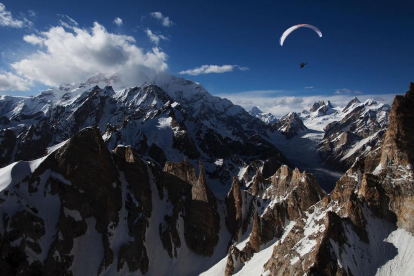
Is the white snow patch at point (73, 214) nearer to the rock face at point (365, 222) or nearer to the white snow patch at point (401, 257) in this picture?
the rock face at point (365, 222)

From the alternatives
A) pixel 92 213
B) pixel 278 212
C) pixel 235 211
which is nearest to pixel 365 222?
pixel 278 212

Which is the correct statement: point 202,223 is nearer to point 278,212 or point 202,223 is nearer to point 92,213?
point 278,212

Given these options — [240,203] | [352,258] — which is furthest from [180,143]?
[352,258]

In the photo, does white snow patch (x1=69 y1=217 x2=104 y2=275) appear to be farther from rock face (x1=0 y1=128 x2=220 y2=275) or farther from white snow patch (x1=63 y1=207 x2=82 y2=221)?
white snow patch (x1=63 y1=207 x2=82 y2=221)

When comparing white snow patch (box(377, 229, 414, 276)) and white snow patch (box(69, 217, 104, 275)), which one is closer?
white snow patch (box(377, 229, 414, 276))

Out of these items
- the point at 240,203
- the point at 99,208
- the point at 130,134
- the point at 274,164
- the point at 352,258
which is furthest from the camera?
the point at 274,164

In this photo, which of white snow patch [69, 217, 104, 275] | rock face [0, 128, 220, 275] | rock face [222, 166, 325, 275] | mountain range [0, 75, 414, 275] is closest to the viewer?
mountain range [0, 75, 414, 275]

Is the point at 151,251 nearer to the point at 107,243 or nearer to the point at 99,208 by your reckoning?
the point at 107,243

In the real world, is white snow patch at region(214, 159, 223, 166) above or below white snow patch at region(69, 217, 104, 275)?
above

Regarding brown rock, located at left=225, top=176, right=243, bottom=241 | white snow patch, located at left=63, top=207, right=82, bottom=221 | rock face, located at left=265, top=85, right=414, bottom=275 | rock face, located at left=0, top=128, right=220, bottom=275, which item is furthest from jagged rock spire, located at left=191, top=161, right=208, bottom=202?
white snow patch, located at left=63, top=207, right=82, bottom=221

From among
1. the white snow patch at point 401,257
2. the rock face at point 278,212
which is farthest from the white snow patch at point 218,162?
the white snow patch at point 401,257

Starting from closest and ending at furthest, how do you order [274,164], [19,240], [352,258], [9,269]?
[352,258], [9,269], [19,240], [274,164]
